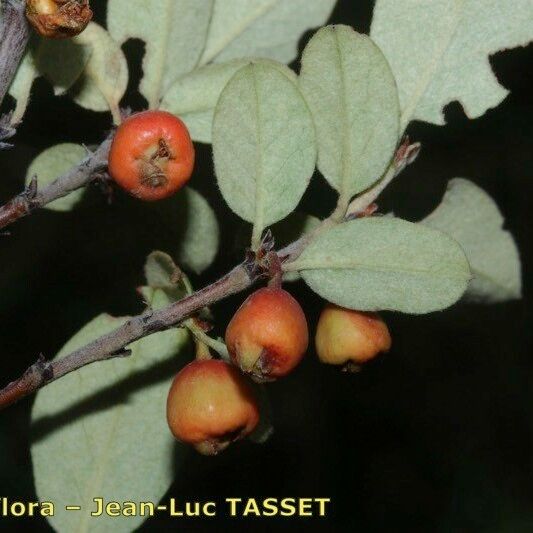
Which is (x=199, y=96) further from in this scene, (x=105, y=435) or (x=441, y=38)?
(x=105, y=435)

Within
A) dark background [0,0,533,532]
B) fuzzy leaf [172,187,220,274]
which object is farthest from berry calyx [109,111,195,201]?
dark background [0,0,533,532]

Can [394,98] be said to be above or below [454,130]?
above

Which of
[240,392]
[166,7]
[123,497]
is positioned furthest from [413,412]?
[166,7]

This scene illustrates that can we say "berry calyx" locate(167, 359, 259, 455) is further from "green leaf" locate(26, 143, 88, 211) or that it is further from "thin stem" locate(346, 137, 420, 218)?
"green leaf" locate(26, 143, 88, 211)

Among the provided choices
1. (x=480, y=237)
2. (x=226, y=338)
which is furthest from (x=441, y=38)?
(x=226, y=338)

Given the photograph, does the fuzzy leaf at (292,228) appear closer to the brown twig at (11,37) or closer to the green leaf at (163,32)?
the green leaf at (163,32)

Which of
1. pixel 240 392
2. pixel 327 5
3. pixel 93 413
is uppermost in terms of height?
Result: pixel 327 5

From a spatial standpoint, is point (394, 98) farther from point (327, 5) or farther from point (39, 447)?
point (39, 447)
